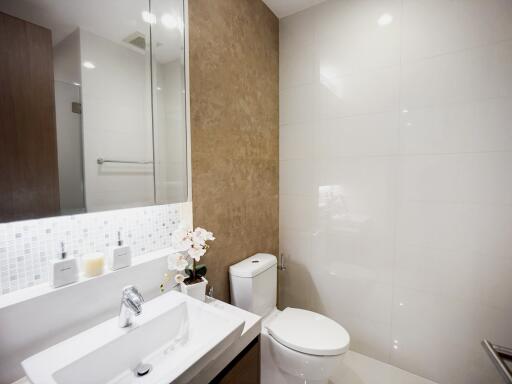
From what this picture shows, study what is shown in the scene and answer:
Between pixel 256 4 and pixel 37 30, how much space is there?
1.38m

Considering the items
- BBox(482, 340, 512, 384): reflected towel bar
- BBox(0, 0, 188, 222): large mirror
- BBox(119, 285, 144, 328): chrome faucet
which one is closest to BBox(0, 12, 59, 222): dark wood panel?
BBox(0, 0, 188, 222): large mirror

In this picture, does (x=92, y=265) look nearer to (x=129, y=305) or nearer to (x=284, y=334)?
(x=129, y=305)

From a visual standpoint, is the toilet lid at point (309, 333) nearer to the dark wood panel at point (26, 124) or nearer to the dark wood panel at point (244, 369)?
the dark wood panel at point (244, 369)

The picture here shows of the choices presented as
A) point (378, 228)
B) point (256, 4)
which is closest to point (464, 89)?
point (378, 228)

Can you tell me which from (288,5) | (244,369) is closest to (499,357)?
(244,369)

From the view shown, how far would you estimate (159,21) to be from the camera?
115 cm

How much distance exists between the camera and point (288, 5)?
1.80 metres

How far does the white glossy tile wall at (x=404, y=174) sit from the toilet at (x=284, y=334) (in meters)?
0.45

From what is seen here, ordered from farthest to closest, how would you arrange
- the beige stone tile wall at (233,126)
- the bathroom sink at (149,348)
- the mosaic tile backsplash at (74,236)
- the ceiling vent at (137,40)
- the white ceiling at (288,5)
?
1. the white ceiling at (288,5)
2. the beige stone tile wall at (233,126)
3. the ceiling vent at (137,40)
4. the mosaic tile backsplash at (74,236)
5. the bathroom sink at (149,348)

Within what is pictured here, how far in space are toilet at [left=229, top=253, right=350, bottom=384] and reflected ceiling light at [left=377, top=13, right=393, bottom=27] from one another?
168 cm

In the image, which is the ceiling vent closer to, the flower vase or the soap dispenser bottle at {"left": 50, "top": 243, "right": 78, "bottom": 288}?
the soap dispenser bottle at {"left": 50, "top": 243, "right": 78, "bottom": 288}

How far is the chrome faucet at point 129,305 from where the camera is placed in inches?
33.3

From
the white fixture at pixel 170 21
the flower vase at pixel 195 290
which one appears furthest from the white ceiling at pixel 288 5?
the flower vase at pixel 195 290

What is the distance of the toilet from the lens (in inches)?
48.6
